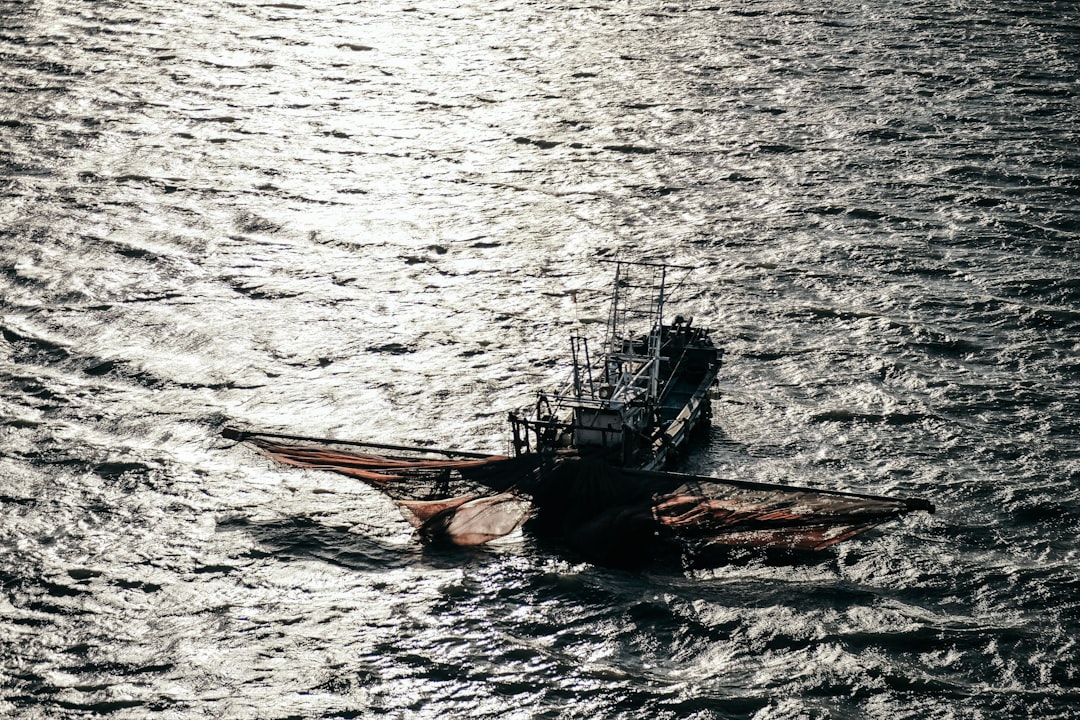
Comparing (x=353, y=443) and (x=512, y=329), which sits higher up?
(x=353, y=443)

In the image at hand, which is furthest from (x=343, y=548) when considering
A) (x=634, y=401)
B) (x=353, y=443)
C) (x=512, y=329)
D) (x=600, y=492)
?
(x=512, y=329)

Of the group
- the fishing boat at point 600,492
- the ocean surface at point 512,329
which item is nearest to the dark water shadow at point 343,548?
the ocean surface at point 512,329

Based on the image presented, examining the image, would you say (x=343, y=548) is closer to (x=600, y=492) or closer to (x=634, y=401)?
(x=600, y=492)

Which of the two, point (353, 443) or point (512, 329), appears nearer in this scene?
point (353, 443)

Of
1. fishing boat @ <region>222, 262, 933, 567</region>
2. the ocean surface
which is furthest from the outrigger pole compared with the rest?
the ocean surface

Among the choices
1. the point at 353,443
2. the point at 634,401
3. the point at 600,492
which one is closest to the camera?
the point at 600,492

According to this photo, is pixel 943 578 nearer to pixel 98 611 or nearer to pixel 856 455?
pixel 856 455

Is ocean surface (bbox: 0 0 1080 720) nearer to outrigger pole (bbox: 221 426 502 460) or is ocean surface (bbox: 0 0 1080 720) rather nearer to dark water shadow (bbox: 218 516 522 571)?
dark water shadow (bbox: 218 516 522 571)

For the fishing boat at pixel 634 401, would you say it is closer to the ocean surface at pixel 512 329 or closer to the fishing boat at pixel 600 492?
the fishing boat at pixel 600 492
